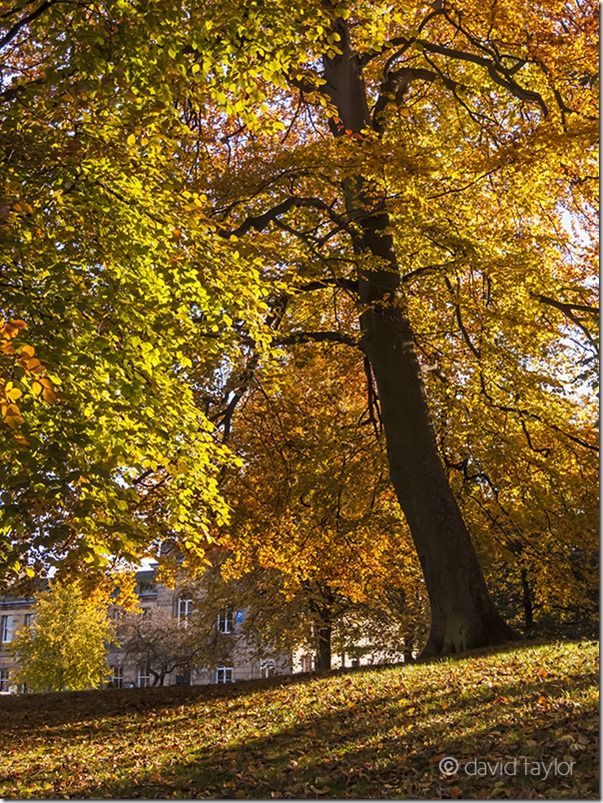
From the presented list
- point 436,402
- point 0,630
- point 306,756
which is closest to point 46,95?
point 306,756

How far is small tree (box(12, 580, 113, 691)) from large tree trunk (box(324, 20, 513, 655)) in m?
33.1

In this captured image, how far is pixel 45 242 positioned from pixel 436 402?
9363 millimetres

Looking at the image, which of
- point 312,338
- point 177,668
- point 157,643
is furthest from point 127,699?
point 177,668

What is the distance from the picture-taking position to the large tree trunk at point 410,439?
11.7 metres

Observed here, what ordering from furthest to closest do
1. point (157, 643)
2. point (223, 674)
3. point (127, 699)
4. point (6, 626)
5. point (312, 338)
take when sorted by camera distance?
point (6, 626)
point (223, 674)
point (157, 643)
point (312, 338)
point (127, 699)

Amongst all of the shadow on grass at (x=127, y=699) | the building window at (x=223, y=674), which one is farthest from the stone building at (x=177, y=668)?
the shadow on grass at (x=127, y=699)

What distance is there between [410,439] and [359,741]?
596 centimetres

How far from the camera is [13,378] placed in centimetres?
647

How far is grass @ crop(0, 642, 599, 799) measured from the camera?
18.6 feet

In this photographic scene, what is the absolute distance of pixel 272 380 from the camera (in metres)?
10.9

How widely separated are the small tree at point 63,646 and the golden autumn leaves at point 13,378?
37884 mm

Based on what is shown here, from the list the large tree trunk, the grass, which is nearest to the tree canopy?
the large tree trunk

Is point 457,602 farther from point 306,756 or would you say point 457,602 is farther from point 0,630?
point 0,630

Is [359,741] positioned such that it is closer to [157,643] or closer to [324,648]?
[324,648]
